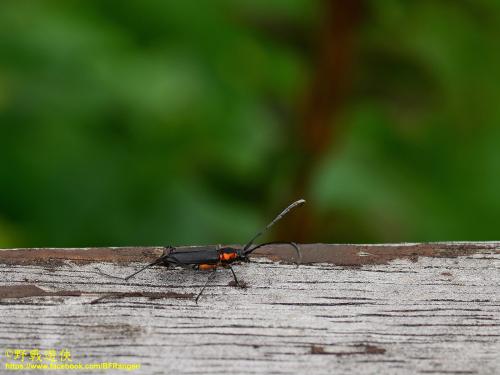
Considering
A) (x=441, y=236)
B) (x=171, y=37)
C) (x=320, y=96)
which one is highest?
(x=171, y=37)

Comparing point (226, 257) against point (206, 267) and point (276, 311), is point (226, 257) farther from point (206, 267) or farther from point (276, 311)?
point (276, 311)

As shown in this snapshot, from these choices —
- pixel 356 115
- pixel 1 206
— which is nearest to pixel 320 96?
pixel 356 115

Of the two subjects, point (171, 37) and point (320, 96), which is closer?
point (320, 96)

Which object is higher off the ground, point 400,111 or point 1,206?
point 400,111

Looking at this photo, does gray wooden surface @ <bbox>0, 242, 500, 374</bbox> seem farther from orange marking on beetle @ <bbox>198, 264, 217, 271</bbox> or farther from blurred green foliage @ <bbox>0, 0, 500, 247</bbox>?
blurred green foliage @ <bbox>0, 0, 500, 247</bbox>

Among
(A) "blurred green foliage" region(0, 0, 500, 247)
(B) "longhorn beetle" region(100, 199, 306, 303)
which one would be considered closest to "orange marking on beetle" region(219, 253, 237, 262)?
(B) "longhorn beetle" region(100, 199, 306, 303)

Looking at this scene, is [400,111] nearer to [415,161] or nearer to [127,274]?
[415,161]

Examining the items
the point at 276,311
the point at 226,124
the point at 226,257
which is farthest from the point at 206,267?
the point at 226,124
